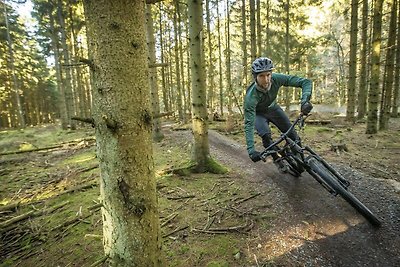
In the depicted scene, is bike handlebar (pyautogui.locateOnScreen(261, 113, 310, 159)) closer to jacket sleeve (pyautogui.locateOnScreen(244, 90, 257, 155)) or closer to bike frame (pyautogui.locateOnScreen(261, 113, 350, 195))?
bike frame (pyautogui.locateOnScreen(261, 113, 350, 195))

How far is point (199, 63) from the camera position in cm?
638

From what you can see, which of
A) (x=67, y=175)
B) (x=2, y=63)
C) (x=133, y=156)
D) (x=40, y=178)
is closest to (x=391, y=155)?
(x=133, y=156)

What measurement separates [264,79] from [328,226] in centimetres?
314

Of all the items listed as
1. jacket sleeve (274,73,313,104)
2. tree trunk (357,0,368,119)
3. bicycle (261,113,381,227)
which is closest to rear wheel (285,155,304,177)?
bicycle (261,113,381,227)

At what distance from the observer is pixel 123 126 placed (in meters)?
2.23

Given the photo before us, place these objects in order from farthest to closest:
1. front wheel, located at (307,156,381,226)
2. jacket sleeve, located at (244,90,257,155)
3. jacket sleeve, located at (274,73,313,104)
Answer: jacket sleeve, located at (244,90,257,155) → jacket sleeve, located at (274,73,313,104) → front wheel, located at (307,156,381,226)

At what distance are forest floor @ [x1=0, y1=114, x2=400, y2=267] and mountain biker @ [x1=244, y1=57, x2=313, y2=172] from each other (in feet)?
3.46

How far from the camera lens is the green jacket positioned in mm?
5254

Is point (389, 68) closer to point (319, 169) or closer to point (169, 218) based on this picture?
point (319, 169)

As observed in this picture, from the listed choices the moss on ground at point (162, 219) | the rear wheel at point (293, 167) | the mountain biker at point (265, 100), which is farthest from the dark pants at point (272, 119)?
the moss on ground at point (162, 219)

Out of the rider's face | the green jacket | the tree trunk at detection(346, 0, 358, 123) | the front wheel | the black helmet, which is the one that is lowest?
the front wheel

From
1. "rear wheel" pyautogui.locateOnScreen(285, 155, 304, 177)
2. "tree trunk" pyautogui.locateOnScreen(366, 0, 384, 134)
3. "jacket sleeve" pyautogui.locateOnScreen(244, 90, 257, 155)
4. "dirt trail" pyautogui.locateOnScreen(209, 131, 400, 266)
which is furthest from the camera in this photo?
"tree trunk" pyautogui.locateOnScreen(366, 0, 384, 134)

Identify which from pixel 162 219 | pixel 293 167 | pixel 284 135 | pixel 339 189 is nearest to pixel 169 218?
pixel 162 219

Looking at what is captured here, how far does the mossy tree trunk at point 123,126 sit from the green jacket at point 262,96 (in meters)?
3.18
